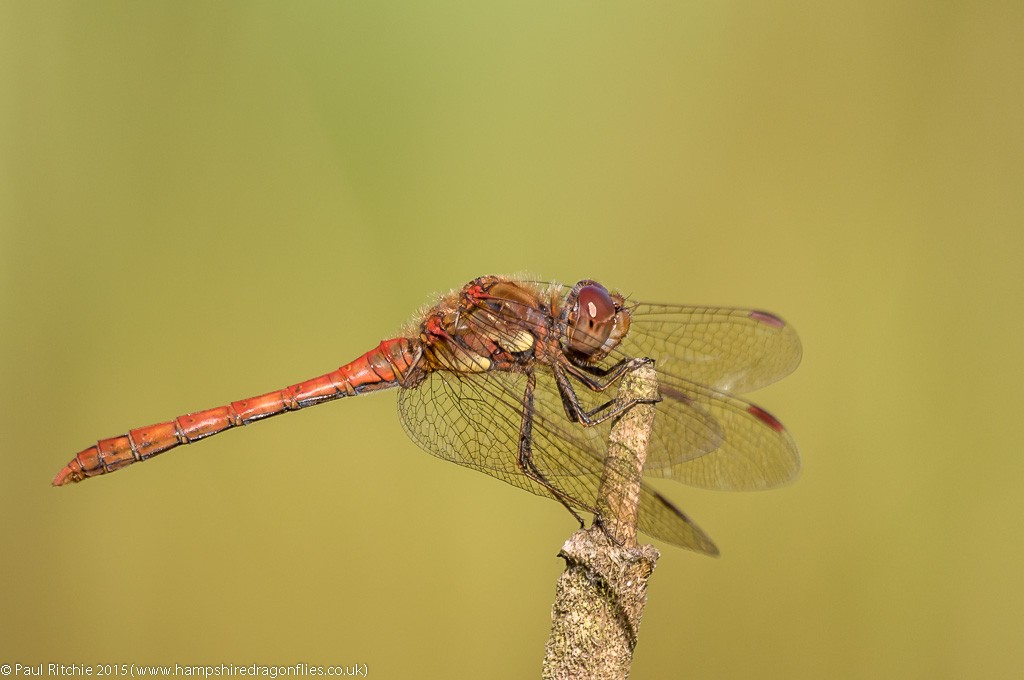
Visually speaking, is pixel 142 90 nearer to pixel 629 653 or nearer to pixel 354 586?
pixel 354 586

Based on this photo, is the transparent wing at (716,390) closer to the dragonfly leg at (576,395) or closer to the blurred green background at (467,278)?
the dragonfly leg at (576,395)

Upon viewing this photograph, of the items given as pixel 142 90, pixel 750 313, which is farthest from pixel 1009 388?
pixel 142 90

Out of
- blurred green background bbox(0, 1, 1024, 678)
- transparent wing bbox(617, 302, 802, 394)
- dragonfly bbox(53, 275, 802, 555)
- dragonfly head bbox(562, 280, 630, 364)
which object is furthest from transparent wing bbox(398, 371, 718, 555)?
blurred green background bbox(0, 1, 1024, 678)

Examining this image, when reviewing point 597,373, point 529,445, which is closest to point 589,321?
point 597,373

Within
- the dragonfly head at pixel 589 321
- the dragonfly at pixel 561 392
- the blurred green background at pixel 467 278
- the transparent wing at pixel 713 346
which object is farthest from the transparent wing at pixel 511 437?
the blurred green background at pixel 467 278

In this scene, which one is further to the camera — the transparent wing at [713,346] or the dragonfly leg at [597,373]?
the transparent wing at [713,346]

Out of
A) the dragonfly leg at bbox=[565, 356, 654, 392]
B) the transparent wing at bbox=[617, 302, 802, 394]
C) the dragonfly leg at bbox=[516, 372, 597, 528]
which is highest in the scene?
the transparent wing at bbox=[617, 302, 802, 394]

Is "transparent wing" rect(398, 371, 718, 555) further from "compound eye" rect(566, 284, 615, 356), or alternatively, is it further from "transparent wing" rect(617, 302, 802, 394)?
"transparent wing" rect(617, 302, 802, 394)
